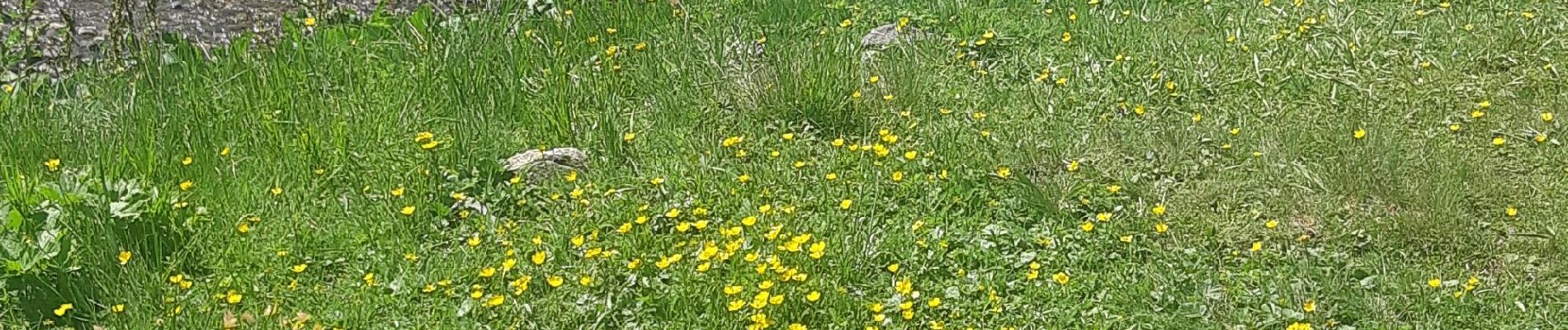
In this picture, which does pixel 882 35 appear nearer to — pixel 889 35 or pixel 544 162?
pixel 889 35

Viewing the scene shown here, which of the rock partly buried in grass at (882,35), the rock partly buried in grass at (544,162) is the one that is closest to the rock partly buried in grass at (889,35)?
the rock partly buried in grass at (882,35)

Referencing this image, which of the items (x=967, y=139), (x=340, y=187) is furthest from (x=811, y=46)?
(x=340, y=187)

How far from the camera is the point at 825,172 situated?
398cm

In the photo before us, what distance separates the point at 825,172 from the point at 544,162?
81 cm

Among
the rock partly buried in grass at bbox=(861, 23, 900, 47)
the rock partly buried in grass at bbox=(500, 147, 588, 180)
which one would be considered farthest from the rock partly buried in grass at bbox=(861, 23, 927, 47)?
the rock partly buried in grass at bbox=(500, 147, 588, 180)

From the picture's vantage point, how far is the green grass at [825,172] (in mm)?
3236

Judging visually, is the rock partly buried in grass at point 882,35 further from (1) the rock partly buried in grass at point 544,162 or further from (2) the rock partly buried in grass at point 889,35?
(1) the rock partly buried in grass at point 544,162

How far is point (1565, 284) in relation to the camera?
3.14m

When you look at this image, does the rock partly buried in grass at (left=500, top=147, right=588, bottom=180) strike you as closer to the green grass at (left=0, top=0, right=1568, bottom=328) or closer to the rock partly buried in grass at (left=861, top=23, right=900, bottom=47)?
the green grass at (left=0, top=0, right=1568, bottom=328)

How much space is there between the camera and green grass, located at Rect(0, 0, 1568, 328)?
10.6 feet

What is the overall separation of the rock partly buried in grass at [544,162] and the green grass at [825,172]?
0.05 metres

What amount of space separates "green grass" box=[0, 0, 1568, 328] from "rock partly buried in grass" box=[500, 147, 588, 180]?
0.05 metres

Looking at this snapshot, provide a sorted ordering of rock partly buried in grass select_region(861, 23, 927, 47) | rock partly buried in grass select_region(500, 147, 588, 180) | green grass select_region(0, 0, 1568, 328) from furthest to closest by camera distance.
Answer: rock partly buried in grass select_region(861, 23, 927, 47), rock partly buried in grass select_region(500, 147, 588, 180), green grass select_region(0, 0, 1568, 328)

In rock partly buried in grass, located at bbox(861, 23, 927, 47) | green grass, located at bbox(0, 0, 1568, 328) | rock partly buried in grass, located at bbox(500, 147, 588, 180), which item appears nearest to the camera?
green grass, located at bbox(0, 0, 1568, 328)
